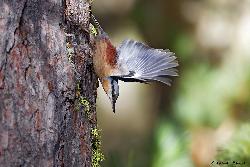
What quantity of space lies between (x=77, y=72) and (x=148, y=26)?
314cm

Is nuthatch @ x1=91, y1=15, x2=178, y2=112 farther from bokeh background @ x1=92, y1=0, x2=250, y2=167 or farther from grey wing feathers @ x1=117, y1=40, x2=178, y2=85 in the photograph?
bokeh background @ x1=92, y1=0, x2=250, y2=167

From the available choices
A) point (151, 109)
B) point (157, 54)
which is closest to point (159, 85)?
point (151, 109)

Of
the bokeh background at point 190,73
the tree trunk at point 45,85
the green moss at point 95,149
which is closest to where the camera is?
the tree trunk at point 45,85

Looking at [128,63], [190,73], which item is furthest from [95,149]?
[190,73]

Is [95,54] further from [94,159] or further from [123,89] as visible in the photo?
[123,89]

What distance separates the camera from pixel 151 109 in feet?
15.0

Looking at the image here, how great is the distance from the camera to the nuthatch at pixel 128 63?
151cm

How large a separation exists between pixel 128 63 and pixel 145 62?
0.15 feet

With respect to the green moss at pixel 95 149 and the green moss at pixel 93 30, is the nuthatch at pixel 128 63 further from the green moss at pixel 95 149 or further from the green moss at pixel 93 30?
the green moss at pixel 95 149

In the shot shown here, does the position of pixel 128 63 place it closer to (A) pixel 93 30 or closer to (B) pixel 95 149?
(A) pixel 93 30

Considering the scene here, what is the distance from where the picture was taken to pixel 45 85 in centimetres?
126

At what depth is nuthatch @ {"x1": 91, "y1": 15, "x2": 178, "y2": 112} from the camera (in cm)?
151

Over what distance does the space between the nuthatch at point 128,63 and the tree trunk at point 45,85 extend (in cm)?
9

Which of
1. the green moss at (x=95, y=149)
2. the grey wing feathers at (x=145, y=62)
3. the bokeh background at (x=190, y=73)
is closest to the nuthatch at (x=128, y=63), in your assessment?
the grey wing feathers at (x=145, y=62)
